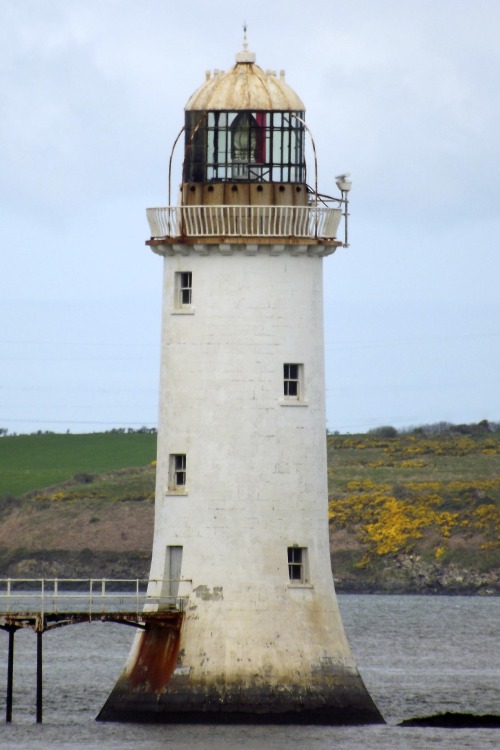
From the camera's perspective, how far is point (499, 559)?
4860 inches

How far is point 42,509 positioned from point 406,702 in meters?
91.3

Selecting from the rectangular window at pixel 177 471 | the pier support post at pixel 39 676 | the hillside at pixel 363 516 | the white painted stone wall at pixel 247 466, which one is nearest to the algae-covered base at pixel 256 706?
the white painted stone wall at pixel 247 466

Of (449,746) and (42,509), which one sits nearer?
(449,746)

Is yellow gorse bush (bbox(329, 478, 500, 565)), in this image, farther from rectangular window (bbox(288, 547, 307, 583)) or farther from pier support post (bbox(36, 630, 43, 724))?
rectangular window (bbox(288, 547, 307, 583))

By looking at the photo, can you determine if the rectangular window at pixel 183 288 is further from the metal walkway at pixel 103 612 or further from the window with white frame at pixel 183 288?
the metal walkway at pixel 103 612

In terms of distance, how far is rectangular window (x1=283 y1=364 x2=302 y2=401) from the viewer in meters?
46.6

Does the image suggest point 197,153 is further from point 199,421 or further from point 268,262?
point 199,421

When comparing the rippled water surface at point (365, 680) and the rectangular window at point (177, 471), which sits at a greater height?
the rectangular window at point (177, 471)

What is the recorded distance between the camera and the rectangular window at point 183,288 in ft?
154

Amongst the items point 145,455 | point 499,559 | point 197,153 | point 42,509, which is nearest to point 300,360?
point 197,153

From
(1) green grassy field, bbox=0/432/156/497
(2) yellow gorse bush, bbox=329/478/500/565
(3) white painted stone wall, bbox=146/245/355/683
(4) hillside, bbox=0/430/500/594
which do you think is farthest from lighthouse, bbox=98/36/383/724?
(1) green grassy field, bbox=0/432/156/497

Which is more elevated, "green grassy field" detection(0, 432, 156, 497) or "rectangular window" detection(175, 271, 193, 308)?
"green grassy field" detection(0, 432, 156, 497)

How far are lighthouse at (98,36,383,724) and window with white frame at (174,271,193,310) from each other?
0.16 feet

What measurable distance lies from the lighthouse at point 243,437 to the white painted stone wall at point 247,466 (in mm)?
31
